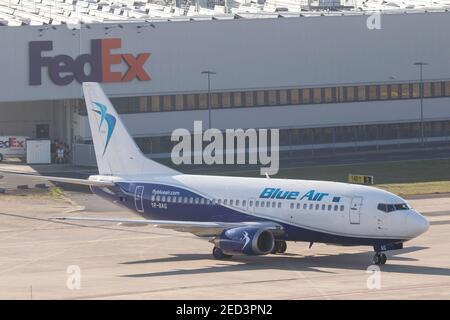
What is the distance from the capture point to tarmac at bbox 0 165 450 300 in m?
54.2

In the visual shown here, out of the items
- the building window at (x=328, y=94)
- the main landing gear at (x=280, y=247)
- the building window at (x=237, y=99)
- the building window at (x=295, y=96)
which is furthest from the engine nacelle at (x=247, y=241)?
the building window at (x=328, y=94)

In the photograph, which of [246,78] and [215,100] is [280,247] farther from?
[246,78]

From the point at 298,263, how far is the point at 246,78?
217ft

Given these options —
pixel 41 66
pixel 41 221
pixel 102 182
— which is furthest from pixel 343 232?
pixel 41 66

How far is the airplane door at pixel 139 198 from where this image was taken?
7144 centimetres

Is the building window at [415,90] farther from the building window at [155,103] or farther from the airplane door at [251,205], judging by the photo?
the airplane door at [251,205]

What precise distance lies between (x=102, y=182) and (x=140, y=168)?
2.45m

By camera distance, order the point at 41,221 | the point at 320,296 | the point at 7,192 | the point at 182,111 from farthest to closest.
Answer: the point at 182,111 < the point at 7,192 < the point at 41,221 < the point at 320,296

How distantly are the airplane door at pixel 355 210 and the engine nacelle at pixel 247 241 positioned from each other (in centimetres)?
465

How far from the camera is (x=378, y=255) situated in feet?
208

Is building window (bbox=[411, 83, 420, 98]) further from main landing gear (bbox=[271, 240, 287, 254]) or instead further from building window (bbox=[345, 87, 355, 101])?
main landing gear (bbox=[271, 240, 287, 254])

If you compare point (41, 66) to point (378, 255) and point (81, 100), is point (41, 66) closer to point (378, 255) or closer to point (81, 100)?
point (81, 100)

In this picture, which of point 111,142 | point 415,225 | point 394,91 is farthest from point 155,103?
point 415,225
